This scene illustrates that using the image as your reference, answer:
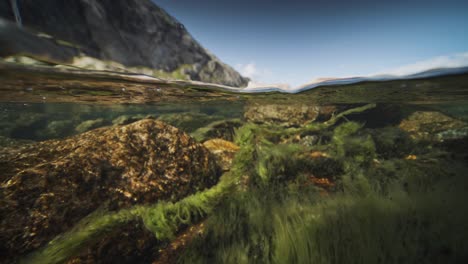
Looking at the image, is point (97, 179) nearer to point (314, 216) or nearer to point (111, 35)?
point (111, 35)

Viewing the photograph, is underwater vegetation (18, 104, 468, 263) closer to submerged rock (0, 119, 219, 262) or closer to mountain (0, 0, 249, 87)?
submerged rock (0, 119, 219, 262)

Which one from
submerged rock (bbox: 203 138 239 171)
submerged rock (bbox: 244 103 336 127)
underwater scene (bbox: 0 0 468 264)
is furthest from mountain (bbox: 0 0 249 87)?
submerged rock (bbox: 244 103 336 127)

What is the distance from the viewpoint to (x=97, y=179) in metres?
4.00

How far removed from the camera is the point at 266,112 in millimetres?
12773

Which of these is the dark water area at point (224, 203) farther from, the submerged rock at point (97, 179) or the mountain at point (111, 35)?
the mountain at point (111, 35)

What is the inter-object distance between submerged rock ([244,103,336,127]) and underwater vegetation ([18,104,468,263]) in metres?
6.73

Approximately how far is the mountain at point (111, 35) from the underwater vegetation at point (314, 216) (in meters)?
5.01

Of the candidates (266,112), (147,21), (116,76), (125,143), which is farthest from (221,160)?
(266,112)

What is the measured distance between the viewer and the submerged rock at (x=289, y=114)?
40.0ft

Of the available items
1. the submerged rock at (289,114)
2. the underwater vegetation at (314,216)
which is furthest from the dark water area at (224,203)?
the submerged rock at (289,114)

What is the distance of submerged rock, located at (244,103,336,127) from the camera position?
40.0ft

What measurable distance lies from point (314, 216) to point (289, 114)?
9.98 m

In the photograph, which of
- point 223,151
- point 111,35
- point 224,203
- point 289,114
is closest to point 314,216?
point 224,203

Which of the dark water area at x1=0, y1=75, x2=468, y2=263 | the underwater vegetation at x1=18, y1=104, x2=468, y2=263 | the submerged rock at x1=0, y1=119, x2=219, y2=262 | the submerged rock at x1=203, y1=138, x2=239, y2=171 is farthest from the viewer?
the submerged rock at x1=203, y1=138, x2=239, y2=171
